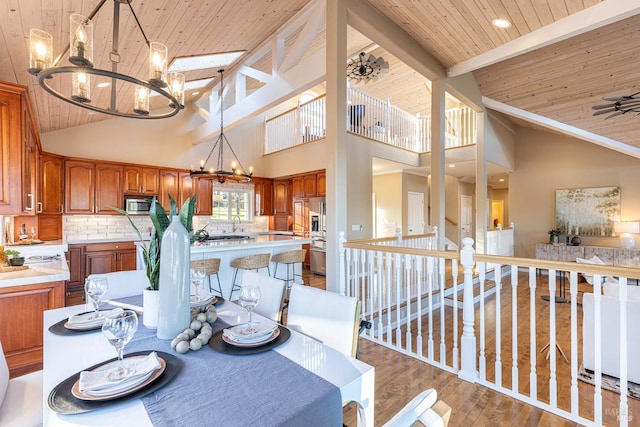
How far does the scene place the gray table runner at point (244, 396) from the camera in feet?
2.68

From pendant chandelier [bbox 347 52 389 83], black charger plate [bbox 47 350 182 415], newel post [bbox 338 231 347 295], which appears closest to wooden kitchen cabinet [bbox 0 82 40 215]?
black charger plate [bbox 47 350 182 415]

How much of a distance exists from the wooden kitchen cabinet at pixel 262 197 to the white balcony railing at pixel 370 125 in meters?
0.88

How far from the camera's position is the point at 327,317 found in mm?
1613

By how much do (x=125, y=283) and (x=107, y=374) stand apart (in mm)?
1395

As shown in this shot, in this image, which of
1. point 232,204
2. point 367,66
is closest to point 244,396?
point 367,66

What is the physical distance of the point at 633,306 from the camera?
7.71ft

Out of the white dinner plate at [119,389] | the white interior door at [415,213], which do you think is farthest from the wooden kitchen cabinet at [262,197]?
the white dinner plate at [119,389]

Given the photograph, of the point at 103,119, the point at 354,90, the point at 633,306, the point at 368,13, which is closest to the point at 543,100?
the point at 354,90

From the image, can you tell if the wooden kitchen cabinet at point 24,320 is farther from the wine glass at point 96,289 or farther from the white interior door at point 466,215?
the white interior door at point 466,215

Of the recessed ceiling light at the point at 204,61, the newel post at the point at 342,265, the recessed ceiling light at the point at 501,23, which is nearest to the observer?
the newel post at the point at 342,265

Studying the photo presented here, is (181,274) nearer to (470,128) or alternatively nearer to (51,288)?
(51,288)

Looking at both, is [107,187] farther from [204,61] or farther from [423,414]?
[423,414]

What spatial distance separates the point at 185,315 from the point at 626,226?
25.8 feet

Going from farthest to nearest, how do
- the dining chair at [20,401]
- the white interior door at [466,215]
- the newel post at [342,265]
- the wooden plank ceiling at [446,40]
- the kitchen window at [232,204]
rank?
the white interior door at [466,215] < the kitchen window at [232,204] < the newel post at [342,265] < the wooden plank ceiling at [446,40] < the dining chair at [20,401]
